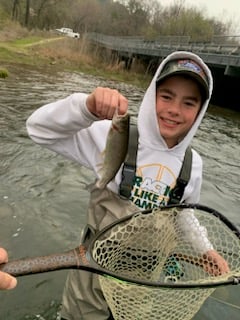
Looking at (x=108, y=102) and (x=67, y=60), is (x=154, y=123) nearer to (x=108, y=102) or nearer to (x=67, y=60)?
(x=108, y=102)

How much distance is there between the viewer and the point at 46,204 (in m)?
6.23

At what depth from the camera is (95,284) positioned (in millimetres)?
2768

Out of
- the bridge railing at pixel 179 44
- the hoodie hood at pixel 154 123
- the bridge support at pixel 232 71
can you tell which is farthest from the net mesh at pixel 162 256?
the bridge railing at pixel 179 44

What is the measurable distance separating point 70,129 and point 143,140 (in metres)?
0.56

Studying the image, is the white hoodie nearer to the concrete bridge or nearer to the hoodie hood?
the hoodie hood

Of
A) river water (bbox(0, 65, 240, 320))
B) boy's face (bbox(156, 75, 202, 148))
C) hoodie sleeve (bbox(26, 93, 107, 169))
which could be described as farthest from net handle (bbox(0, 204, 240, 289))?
river water (bbox(0, 65, 240, 320))

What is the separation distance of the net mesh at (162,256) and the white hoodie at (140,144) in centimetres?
23

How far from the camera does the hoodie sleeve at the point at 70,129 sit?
2809 millimetres

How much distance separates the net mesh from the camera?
91.4 inches

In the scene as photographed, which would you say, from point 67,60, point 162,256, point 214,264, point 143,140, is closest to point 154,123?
point 143,140

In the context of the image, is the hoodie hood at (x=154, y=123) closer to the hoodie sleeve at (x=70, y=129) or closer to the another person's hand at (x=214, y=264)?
the hoodie sleeve at (x=70, y=129)

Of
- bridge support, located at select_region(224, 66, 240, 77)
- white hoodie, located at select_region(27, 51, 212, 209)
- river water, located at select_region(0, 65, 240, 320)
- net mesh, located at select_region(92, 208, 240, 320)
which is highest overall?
white hoodie, located at select_region(27, 51, 212, 209)

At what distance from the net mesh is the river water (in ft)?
4.77

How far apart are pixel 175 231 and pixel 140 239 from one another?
31cm
